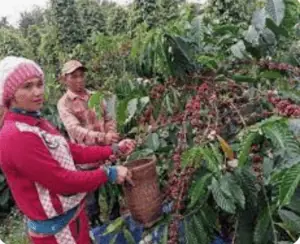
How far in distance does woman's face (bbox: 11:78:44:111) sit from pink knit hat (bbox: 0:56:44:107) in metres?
0.02

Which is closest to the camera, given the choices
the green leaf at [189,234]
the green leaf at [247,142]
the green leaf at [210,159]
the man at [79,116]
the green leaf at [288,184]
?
the green leaf at [288,184]

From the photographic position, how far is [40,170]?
195cm

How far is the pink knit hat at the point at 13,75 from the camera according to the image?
2.03m

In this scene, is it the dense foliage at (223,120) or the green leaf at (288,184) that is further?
the dense foliage at (223,120)

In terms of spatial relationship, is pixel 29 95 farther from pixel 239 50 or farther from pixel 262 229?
pixel 262 229

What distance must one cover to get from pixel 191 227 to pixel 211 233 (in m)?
0.10

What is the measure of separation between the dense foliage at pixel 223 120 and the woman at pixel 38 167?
0.23 m

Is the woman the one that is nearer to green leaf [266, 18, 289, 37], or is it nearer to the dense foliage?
the dense foliage

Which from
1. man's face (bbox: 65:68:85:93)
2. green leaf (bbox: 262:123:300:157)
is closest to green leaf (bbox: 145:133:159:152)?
green leaf (bbox: 262:123:300:157)

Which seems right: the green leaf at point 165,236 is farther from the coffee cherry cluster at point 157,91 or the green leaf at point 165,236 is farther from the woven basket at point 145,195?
the coffee cherry cluster at point 157,91

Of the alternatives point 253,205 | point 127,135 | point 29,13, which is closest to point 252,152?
point 253,205

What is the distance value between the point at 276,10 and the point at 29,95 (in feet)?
3.18

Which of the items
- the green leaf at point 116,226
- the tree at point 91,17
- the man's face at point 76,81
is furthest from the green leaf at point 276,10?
the tree at point 91,17

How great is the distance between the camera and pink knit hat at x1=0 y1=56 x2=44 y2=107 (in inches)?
80.0
